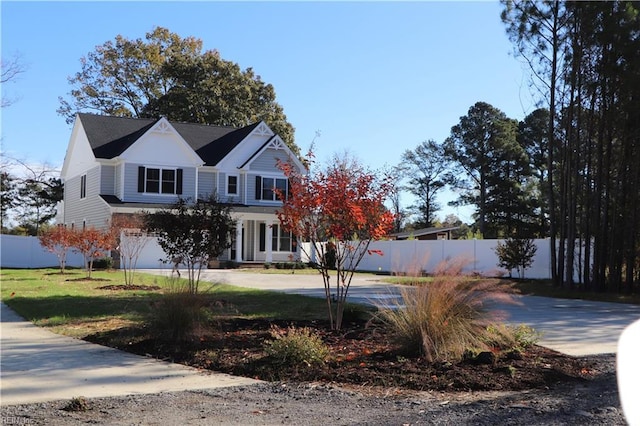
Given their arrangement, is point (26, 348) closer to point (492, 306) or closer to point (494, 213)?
point (492, 306)

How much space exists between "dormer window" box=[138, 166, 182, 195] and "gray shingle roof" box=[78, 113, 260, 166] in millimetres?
1678

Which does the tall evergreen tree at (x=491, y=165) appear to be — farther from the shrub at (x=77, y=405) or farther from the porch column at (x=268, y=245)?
the shrub at (x=77, y=405)

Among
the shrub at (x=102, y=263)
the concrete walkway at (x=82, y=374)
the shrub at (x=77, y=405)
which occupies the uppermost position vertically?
the shrub at (x=102, y=263)

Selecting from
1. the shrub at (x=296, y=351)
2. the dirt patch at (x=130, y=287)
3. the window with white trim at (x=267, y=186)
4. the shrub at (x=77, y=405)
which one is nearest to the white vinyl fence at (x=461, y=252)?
the window with white trim at (x=267, y=186)

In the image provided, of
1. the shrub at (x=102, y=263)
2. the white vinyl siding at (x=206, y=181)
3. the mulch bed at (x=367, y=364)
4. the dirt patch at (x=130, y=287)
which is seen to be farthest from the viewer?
the white vinyl siding at (x=206, y=181)

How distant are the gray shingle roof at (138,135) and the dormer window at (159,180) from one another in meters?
1.68

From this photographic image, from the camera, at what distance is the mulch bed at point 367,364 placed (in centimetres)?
696

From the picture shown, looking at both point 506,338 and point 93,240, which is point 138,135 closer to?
point 93,240

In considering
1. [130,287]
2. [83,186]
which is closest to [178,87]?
[83,186]

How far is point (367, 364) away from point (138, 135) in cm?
2690

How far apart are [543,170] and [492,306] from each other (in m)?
44.7

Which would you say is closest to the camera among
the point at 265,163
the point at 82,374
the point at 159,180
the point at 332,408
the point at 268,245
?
the point at 332,408

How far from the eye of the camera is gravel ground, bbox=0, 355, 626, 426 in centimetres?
541

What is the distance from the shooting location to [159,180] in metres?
32.1
